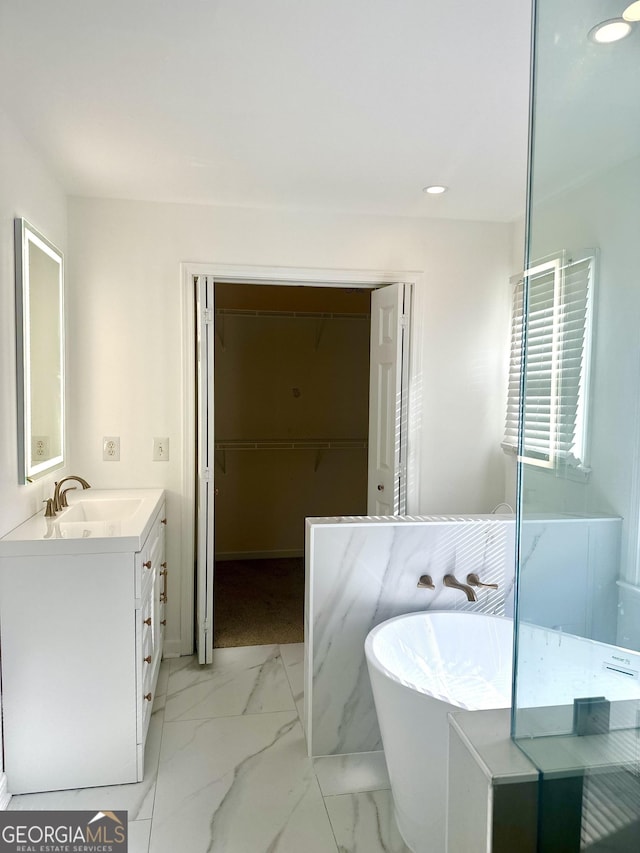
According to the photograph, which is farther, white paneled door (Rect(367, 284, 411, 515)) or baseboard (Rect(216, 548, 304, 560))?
baseboard (Rect(216, 548, 304, 560))

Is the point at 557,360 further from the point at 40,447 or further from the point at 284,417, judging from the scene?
the point at 284,417

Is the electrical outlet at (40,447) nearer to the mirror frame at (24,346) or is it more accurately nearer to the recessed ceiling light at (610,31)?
the mirror frame at (24,346)

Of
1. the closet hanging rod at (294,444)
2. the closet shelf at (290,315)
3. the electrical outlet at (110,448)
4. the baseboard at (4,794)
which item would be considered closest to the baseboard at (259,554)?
the closet hanging rod at (294,444)

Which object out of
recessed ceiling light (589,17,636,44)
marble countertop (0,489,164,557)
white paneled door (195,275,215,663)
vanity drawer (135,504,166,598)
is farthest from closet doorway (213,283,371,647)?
recessed ceiling light (589,17,636,44)

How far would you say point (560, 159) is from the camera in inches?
32.6

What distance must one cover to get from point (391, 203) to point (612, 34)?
2573 millimetres

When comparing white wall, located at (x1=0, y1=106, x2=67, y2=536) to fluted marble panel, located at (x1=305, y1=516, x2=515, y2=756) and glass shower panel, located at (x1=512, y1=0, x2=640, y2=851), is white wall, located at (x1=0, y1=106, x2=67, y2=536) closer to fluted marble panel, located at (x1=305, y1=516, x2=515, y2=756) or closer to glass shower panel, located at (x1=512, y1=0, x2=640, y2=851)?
fluted marble panel, located at (x1=305, y1=516, x2=515, y2=756)

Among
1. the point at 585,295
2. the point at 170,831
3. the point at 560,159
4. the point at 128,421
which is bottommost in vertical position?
the point at 170,831

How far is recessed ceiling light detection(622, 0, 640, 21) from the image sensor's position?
0.69 meters

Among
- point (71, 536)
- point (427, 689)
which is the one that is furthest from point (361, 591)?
point (71, 536)

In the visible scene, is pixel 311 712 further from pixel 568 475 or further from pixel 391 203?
pixel 391 203

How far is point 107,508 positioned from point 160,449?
451 mm

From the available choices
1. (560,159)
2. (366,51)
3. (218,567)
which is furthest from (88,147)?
(218,567)

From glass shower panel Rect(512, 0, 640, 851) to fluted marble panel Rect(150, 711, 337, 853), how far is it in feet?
4.97
